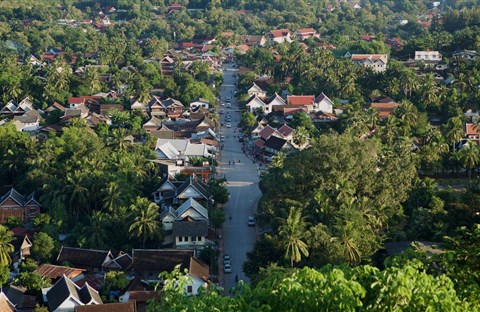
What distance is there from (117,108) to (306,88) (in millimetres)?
15222

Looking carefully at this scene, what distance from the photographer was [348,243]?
2353cm

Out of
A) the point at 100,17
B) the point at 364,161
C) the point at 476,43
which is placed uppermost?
the point at 364,161

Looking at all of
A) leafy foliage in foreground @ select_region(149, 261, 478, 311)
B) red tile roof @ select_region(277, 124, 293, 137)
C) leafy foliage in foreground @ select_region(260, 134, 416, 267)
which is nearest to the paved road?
leafy foliage in foreground @ select_region(260, 134, 416, 267)

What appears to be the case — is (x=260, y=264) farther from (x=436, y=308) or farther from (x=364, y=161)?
(x=436, y=308)

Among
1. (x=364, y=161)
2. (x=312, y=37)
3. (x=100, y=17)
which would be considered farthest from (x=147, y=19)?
(x=364, y=161)

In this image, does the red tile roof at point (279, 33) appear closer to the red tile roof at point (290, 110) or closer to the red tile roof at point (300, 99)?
the red tile roof at point (300, 99)

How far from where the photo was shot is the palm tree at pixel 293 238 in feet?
78.5

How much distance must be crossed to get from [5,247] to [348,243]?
44.4 ft

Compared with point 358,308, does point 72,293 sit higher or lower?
lower

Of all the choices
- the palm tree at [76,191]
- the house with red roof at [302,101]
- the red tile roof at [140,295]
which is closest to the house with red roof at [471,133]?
the house with red roof at [302,101]

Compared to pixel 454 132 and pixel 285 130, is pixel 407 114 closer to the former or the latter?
pixel 454 132

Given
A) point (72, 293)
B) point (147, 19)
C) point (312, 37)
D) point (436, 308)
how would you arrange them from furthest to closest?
point (147, 19)
point (312, 37)
point (72, 293)
point (436, 308)

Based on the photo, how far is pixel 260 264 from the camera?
25.0m

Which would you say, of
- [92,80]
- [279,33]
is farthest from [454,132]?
[279,33]
